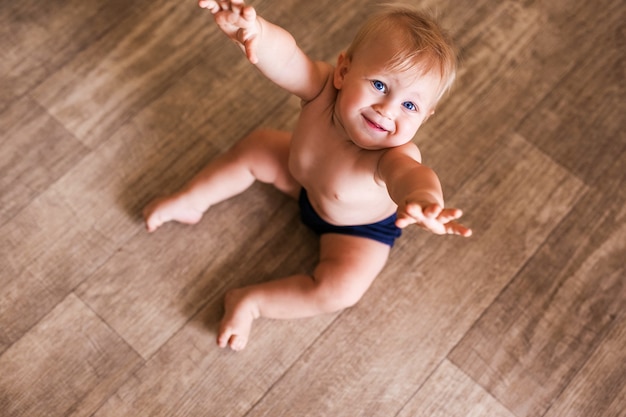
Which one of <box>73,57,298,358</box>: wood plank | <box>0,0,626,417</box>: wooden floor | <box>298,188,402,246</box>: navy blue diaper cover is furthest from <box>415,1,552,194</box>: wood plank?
<box>73,57,298,358</box>: wood plank

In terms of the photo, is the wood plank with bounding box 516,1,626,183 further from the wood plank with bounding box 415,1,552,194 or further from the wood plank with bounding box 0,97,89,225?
the wood plank with bounding box 0,97,89,225

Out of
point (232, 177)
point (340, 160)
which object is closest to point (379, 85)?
point (340, 160)

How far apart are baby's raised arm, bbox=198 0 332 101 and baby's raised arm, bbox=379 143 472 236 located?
0.16m

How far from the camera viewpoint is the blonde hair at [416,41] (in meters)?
0.78

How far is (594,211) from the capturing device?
44.2 inches

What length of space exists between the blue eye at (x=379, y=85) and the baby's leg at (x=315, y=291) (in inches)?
10.8

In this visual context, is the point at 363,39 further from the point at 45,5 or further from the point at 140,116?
the point at 45,5

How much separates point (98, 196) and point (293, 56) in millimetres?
448

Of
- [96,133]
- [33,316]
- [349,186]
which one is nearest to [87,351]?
[33,316]

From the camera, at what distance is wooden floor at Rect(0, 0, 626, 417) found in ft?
3.27

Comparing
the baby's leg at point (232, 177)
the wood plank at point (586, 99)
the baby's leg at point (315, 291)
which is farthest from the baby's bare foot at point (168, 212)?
the wood plank at point (586, 99)

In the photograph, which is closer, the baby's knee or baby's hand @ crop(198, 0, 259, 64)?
baby's hand @ crop(198, 0, 259, 64)

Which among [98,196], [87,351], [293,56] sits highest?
[293,56]

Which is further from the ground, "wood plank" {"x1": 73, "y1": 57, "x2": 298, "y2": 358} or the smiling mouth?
the smiling mouth
